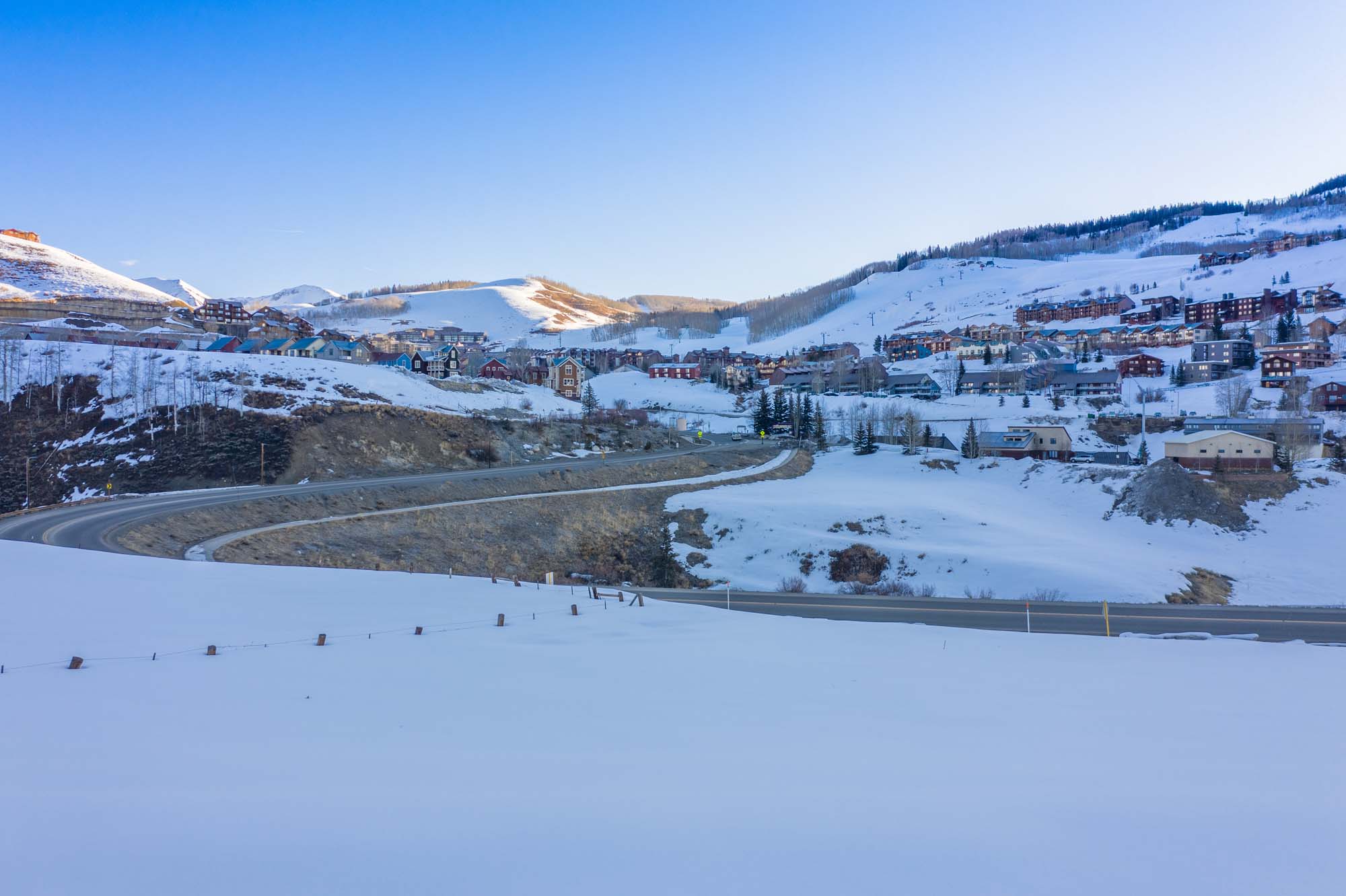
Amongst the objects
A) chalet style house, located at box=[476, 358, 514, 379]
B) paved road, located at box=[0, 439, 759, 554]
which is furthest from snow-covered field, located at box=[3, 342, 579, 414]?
Answer: chalet style house, located at box=[476, 358, 514, 379]

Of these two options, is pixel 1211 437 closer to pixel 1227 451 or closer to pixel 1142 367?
pixel 1227 451

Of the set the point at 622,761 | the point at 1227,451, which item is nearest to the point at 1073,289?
the point at 1227,451

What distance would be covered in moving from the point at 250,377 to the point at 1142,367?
101 m

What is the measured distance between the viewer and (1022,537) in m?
32.2

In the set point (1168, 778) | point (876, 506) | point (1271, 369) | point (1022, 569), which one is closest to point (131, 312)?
point (876, 506)

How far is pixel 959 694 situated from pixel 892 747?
2351 millimetres

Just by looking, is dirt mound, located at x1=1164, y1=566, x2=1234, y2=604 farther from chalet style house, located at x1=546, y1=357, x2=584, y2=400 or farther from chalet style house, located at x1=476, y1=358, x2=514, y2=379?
chalet style house, located at x1=476, y1=358, x2=514, y2=379

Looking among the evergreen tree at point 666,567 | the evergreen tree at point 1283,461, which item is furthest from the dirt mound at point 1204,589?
the evergreen tree at point 1283,461

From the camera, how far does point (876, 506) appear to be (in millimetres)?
37000

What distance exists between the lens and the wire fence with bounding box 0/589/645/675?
787cm

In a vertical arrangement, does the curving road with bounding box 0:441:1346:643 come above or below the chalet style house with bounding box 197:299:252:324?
below

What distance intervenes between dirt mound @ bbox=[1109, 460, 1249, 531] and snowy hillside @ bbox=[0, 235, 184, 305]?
161993 mm

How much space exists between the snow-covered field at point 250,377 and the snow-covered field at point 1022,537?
27072mm

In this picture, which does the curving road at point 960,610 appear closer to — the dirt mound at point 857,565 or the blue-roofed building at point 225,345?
the dirt mound at point 857,565
